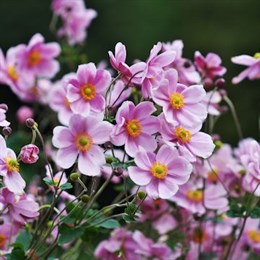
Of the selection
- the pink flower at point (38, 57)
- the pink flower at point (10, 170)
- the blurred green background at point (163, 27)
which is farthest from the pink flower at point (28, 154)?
the blurred green background at point (163, 27)

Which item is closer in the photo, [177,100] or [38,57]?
[177,100]

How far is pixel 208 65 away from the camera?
63.4 inches

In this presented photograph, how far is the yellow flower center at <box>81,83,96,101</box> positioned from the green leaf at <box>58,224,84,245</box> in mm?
262

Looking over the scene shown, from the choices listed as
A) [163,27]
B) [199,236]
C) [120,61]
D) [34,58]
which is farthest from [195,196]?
[163,27]

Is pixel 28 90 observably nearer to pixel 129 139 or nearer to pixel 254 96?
pixel 129 139

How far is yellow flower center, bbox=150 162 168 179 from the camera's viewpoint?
1.26 meters

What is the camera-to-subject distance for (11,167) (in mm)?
1221

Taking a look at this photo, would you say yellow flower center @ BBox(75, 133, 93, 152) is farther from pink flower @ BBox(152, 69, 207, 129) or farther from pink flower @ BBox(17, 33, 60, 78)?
pink flower @ BBox(17, 33, 60, 78)

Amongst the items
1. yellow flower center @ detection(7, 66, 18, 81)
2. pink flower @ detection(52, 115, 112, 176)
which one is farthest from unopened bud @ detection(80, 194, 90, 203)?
yellow flower center @ detection(7, 66, 18, 81)

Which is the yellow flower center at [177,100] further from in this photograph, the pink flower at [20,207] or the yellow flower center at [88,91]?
the pink flower at [20,207]

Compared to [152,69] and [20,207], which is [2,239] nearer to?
[20,207]

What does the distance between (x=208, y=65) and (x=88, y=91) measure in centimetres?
41

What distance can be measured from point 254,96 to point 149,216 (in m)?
3.91

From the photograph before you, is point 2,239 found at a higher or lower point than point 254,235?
higher
